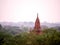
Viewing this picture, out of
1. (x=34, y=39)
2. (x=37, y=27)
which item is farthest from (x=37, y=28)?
(x=34, y=39)

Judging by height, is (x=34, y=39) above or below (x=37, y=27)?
below

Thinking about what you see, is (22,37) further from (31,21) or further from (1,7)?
(1,7)

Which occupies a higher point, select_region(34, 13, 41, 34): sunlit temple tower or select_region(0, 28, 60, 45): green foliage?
select_region(34, 13, 41, 34): sunlit temple tower

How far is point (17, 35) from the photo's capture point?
2.69 metres

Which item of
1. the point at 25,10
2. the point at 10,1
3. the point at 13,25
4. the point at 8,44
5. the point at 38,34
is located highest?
the point at 10,1

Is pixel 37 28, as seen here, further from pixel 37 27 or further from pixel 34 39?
pixel 34 39

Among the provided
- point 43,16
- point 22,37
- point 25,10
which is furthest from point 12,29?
point 43,16

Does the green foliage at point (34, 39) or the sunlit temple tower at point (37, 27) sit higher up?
the sunlit temple tower at point (37, 27)

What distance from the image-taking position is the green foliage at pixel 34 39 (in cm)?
258

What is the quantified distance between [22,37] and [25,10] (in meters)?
0.54

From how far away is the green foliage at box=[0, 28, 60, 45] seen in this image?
2581 millimetres

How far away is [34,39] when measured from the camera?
8.63 ft

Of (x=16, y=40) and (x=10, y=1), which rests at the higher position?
(x=10, y=1)

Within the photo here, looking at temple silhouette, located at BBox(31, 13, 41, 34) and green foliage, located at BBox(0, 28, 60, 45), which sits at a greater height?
temple silhouette, located at BBox(31, 13, 41, 34)
